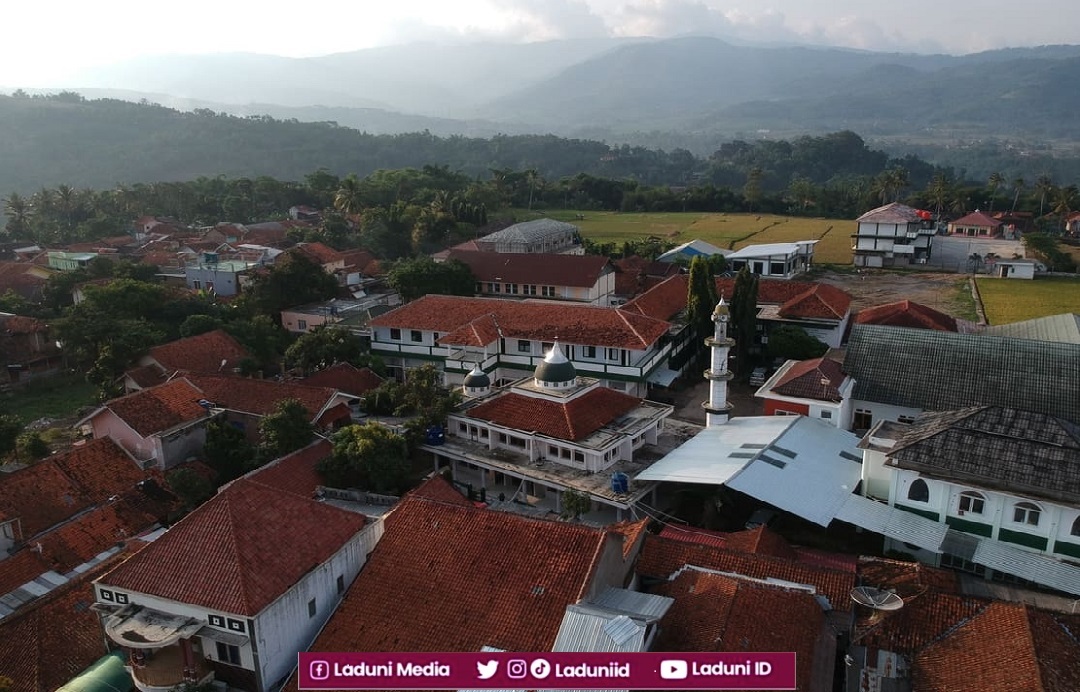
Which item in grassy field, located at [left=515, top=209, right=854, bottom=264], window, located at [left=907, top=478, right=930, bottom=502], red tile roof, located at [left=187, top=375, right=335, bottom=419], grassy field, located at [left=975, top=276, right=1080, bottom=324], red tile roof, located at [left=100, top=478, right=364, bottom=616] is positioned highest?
red tile roof, located at [left=100, top=478, right=364, bottom=616]

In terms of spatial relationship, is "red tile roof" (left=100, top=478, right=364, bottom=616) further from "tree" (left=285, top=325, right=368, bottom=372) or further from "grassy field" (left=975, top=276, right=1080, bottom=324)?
"grassy field" (left=975, top=276, right=1080, bottom=324)

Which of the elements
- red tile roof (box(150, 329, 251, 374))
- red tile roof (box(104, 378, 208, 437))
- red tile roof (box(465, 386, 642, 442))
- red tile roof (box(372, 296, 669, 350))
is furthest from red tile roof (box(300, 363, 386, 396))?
red tile roof (box(465, 386, 642, 442))

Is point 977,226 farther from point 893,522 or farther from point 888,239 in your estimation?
point 893,522

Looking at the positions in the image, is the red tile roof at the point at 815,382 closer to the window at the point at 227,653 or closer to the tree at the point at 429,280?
the window at the point at 227,653

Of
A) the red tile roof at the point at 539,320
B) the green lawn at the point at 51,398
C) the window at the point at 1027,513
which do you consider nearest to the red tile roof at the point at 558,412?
the red tile roof at the point at 539,320

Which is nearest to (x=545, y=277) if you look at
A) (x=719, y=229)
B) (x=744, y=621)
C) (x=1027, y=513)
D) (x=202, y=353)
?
(x=202, y=353)

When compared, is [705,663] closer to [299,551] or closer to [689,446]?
[299,551]
